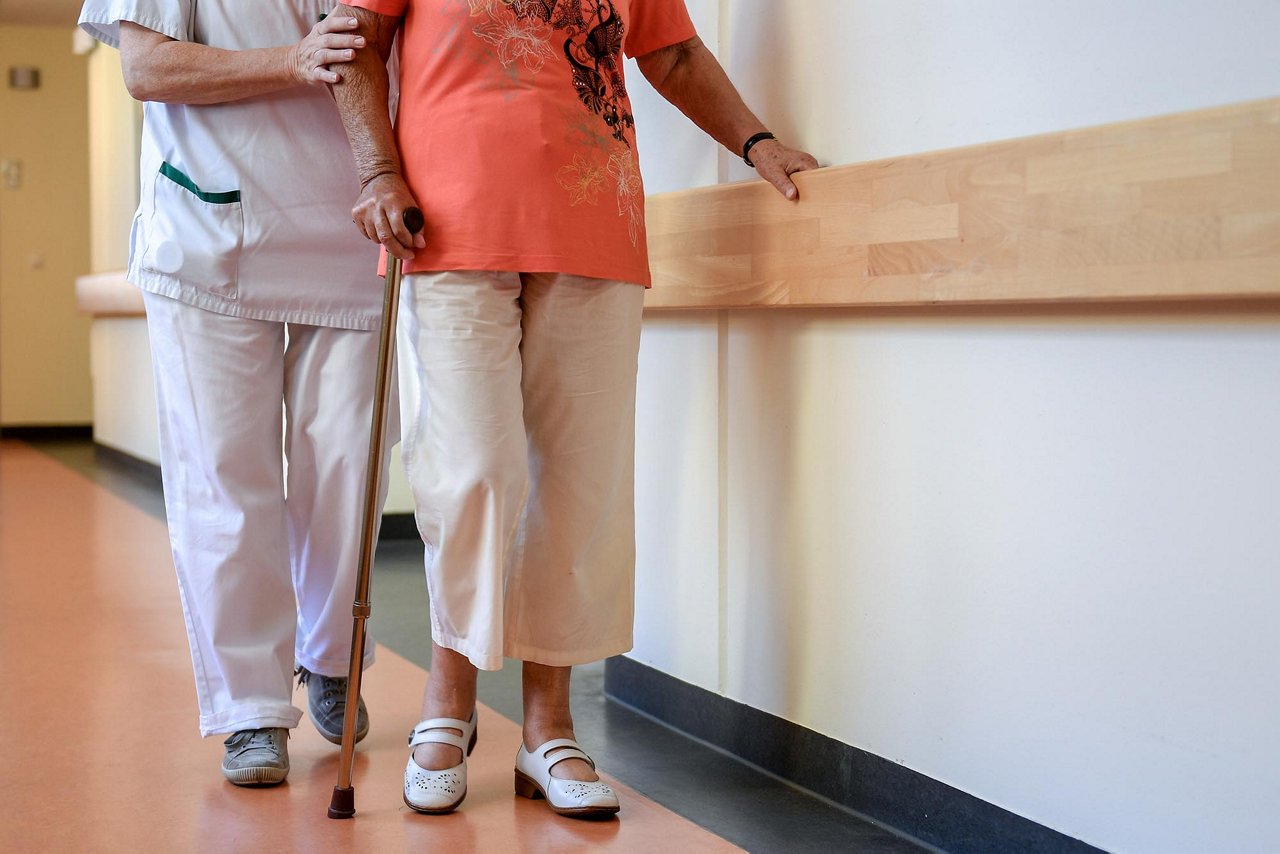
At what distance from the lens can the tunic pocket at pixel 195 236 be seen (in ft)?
6.64

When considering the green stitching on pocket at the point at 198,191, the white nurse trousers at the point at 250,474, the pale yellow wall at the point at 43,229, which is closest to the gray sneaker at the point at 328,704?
the white nurse trousers at the point at 250,474

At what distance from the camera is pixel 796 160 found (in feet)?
6.69

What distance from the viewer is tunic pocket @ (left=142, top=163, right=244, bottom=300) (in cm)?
203

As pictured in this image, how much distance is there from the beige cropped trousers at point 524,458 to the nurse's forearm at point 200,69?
38 cm

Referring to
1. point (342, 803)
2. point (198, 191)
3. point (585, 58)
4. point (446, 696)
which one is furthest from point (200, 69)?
point (342, 803)

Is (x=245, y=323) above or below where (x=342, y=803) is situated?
above

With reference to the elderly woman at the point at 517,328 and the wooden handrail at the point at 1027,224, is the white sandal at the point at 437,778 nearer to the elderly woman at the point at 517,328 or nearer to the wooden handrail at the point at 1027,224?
the elderly woman at the point at 517,328

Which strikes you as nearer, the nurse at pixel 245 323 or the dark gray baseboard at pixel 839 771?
the dark gray baseboard at pixel 839 771

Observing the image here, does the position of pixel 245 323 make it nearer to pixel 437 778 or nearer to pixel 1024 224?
pixel 437 778

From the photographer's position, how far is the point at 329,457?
2152 millimetres

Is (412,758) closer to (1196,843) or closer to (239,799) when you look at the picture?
(239,799)

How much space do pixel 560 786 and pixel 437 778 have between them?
7.4 inches

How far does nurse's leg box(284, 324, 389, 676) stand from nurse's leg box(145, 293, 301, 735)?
0.17 feet

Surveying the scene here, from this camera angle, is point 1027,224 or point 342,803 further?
point 342,803
